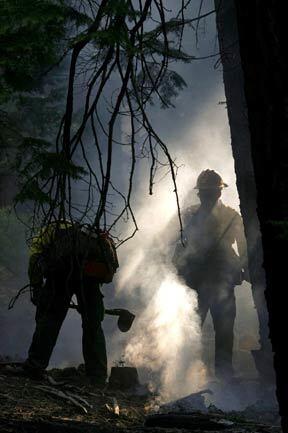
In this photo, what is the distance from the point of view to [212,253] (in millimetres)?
8203

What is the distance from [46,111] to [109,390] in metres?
8.19

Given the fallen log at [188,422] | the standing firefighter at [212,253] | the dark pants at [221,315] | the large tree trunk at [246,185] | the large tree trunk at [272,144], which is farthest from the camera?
the standing firefighter at [212,253]

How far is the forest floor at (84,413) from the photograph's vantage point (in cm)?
257

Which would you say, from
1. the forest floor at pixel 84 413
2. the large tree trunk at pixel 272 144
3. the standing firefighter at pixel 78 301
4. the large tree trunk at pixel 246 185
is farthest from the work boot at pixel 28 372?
the large tree trunk at pixel 272 144

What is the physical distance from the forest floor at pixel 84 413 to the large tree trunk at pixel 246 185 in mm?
1471

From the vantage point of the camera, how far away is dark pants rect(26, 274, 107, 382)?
4996 mm

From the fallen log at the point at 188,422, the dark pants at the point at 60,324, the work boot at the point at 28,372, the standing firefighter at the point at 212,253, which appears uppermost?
the standing firefighter at the point at 212,253

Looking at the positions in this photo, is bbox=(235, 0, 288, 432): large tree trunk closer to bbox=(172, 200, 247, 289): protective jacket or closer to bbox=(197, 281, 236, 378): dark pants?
bbox=(197, 281, 236, 378): dark pants

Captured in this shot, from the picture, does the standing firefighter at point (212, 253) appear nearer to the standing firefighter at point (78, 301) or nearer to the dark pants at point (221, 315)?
the dark pants at point (221, 315)

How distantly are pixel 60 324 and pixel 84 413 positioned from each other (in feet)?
5.16

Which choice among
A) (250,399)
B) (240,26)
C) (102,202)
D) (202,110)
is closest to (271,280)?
(102,202)

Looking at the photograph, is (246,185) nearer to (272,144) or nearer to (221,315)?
(221,315)

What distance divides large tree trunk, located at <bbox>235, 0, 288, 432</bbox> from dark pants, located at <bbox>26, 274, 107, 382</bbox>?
3.11m

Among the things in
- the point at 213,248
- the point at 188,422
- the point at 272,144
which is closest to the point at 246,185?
the point at 213,248
